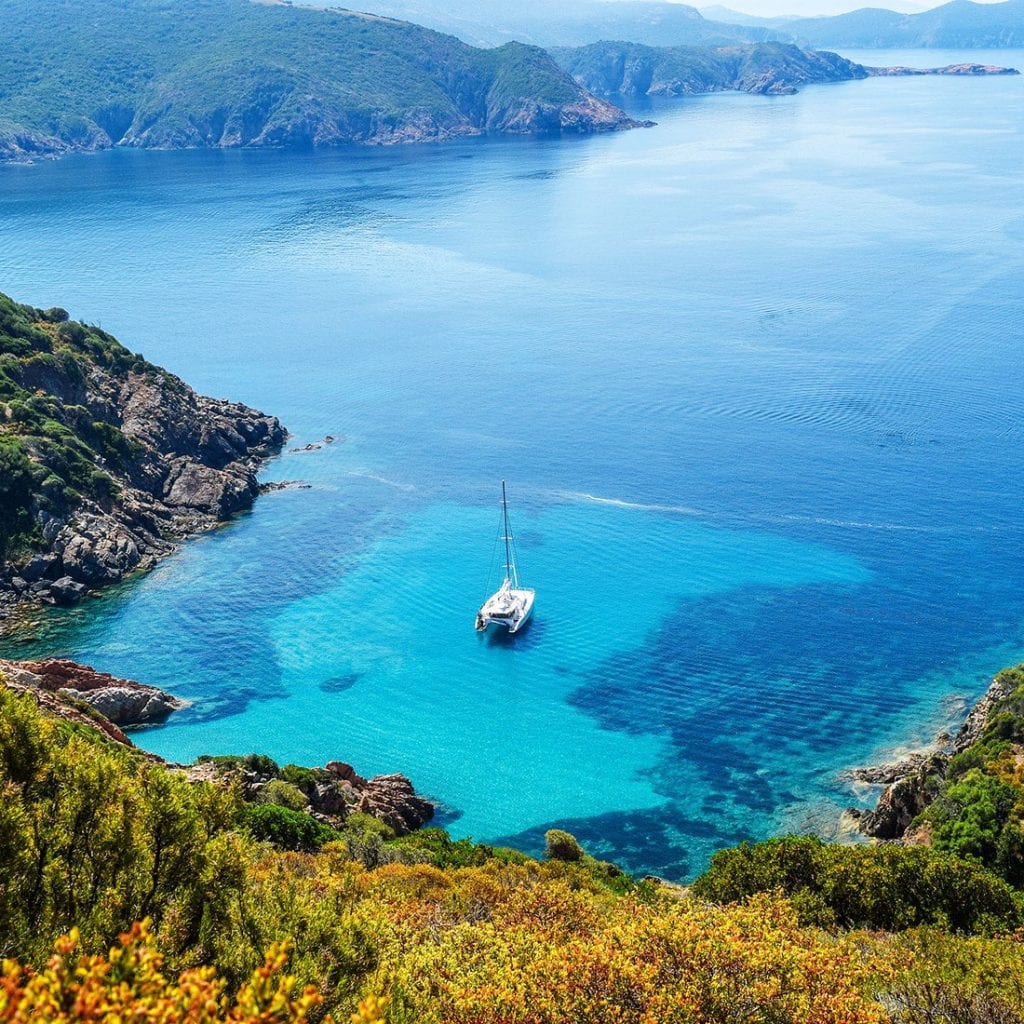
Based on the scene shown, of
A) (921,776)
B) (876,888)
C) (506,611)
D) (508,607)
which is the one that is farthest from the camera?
(508,607)

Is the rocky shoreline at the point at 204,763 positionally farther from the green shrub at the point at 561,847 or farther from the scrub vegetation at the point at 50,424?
the scrub vegetation at the point at 50,424

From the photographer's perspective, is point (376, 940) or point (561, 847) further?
point (561, 847)

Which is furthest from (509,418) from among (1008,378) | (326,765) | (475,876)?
(475,876)

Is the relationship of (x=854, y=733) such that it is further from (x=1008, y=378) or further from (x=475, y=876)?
(x=1008, y=378)

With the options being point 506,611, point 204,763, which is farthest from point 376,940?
point 506,611

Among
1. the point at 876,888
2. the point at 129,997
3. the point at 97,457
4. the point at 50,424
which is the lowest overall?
the point at 876,888

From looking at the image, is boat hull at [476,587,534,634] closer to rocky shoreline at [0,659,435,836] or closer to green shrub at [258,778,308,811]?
rocky shoreline at [0,659,435,836]

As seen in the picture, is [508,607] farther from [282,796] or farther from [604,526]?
[282,796]
